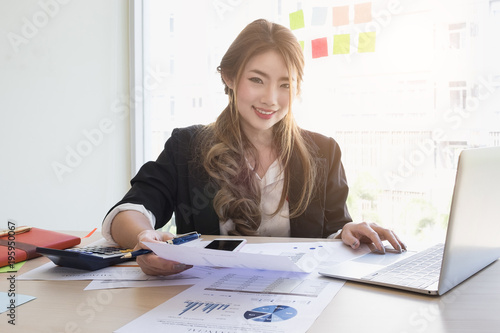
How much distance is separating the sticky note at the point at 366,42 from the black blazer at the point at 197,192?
105cm

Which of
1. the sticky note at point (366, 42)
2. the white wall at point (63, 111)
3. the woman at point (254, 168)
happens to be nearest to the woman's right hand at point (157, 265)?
the woman at point (254, 168)

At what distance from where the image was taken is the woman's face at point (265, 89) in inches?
65.5

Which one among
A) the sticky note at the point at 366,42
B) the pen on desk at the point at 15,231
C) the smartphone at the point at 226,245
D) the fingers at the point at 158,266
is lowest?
the fingers at the point at 158,266

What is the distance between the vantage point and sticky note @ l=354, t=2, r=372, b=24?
2.60 metres

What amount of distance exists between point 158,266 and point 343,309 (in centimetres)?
37

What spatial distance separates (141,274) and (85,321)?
269mm

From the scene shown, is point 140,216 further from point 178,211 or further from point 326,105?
point 326,105

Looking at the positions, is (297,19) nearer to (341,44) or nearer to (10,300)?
(341,44)

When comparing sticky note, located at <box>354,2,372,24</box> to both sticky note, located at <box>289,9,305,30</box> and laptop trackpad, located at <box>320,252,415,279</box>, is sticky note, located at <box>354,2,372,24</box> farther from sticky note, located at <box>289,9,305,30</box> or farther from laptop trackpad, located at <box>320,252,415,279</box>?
laptop trackpad, located at <box>320,252,415,279</box>

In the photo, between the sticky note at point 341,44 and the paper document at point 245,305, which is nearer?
the paper document at point 245,305

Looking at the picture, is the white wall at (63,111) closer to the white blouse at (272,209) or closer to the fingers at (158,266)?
the white blouse at (272,209)

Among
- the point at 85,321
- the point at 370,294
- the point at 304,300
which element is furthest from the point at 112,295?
the point at 370,294

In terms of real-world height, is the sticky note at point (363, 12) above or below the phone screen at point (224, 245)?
above

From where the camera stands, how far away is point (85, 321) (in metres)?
0.71
